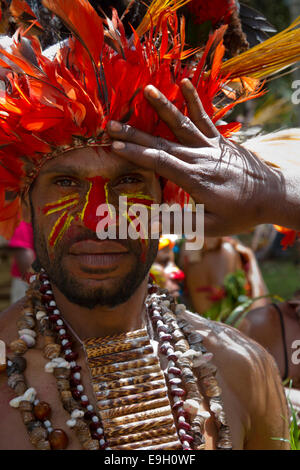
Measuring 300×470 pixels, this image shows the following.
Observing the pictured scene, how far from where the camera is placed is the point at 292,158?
2406 millimetres

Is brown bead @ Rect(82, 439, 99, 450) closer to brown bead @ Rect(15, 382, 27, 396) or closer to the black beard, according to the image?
brown bead @ Rect(15, 382, 27, 396)

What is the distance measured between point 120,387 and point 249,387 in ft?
2.01

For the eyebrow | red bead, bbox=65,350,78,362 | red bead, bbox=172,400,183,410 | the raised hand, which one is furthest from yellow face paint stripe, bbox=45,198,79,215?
red bead, bbox=172,400,183,410

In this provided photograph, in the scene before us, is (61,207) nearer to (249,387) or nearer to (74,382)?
(74,382)

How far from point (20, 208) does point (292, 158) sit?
122cm

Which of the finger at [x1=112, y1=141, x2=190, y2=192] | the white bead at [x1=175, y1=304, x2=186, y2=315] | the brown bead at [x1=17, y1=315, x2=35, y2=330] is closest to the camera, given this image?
the finger at [x1=112, y1=141, x2=190, y2=192]

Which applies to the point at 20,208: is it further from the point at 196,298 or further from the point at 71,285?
the point at 196,298

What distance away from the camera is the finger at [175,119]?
1.98 metres

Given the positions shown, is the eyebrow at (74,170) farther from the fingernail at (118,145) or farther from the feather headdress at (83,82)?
the fingernail at (118,145)

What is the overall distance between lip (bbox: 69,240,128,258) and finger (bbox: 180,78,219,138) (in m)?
0.57

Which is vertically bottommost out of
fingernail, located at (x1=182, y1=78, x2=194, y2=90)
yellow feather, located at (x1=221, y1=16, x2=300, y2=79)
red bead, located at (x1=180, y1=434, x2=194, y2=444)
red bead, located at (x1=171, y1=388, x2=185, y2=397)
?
red bead, located at (x1=180, y1=434, x2=194, y2=444)

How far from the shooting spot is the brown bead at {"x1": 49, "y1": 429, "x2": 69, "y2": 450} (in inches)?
84.5

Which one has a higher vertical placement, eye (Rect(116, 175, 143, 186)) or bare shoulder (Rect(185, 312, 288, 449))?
eye (Rect(116, 175, 143, 186))
